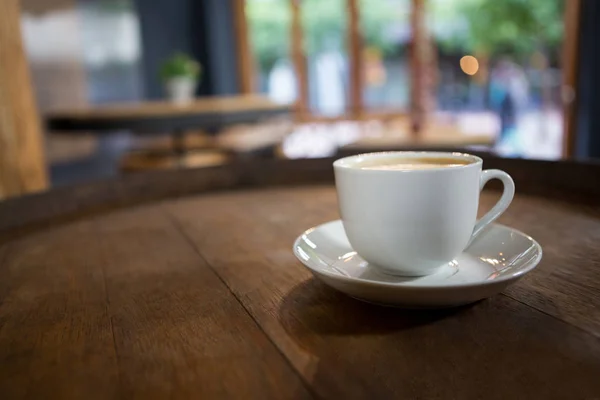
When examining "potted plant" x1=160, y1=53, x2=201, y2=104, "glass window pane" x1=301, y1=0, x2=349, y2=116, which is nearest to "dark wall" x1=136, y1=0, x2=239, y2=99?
"glass window pane" x1=301, y1=0, x2=349, y2=116

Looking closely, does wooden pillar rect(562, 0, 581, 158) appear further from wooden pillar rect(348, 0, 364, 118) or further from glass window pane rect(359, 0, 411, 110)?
wooden pillar rect(348, 0, 364, 118)

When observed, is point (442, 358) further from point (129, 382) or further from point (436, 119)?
point (436, 119)

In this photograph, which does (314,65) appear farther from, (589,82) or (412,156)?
(412,156)

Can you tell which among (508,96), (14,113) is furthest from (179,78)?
(508,96)

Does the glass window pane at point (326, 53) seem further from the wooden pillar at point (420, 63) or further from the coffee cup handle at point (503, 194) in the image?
the coffee cup handle at point (503, 194)

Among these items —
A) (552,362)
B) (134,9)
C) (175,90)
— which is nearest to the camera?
(552,362)

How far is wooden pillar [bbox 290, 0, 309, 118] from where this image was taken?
520cm

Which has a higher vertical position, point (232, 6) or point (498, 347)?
point (232, 6)

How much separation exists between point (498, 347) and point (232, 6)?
5.49m

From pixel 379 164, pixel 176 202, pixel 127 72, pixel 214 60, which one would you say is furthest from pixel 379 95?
pixel 379 164

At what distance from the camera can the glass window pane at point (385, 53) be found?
4.95 m

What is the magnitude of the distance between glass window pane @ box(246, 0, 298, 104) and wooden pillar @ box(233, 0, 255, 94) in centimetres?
5

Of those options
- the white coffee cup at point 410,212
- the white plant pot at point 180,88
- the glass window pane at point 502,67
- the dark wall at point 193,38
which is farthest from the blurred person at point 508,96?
the white coffee cup at point 410,212

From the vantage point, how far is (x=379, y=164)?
0.54 meters
